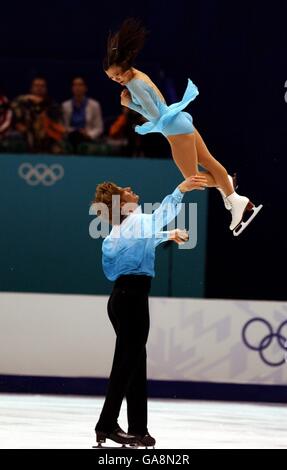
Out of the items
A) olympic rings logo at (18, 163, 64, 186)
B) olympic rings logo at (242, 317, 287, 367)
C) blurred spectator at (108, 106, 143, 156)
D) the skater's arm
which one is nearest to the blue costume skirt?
the skater's arm

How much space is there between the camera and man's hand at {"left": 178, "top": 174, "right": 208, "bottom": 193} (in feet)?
20.7

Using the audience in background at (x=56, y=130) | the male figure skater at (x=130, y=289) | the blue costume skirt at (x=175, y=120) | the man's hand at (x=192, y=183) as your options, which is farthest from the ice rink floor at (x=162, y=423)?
the audience in background at (x=56, y=130)

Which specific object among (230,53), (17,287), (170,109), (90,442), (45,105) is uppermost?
(230,53)

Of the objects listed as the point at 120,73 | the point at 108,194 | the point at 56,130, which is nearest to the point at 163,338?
the point at 56,130

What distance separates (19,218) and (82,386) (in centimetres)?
173

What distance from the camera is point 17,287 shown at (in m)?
11.0

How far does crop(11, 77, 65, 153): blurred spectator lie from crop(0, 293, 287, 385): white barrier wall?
1.55 m

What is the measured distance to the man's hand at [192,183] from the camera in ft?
20.7

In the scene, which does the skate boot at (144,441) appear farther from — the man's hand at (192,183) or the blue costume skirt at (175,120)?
the blue costume skirt at (175,120)

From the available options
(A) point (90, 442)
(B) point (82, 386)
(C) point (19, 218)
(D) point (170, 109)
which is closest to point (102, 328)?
(B) point (82, 386)

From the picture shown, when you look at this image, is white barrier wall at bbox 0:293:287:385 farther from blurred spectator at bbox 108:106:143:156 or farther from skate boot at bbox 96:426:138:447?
skate boot at bbox 96:426:138:447
